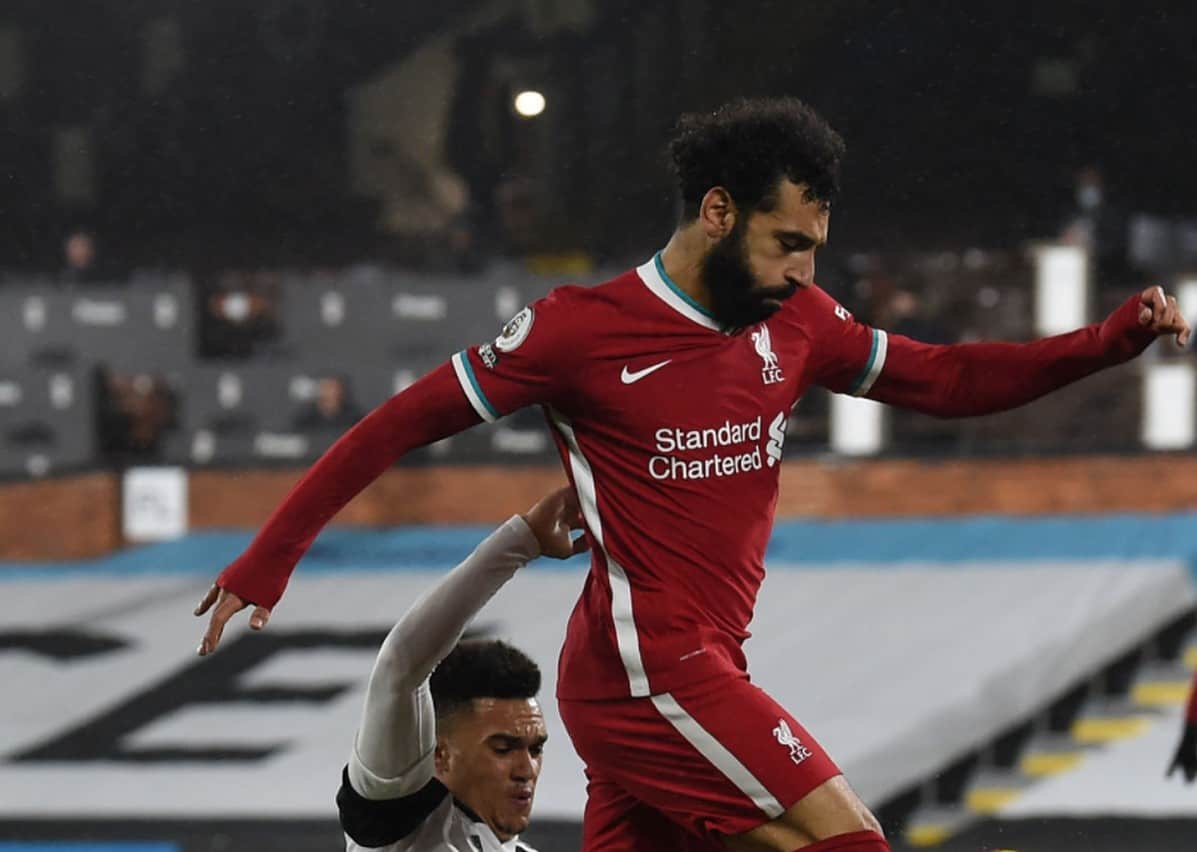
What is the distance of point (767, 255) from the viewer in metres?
2.49

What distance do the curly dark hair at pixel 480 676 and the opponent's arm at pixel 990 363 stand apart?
59cm

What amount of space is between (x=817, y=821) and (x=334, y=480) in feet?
2.39

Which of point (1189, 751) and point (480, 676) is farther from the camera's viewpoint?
point (1189, 751)

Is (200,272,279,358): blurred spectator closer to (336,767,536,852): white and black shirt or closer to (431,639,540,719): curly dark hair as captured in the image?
(431,639,540,719): curly dark hair

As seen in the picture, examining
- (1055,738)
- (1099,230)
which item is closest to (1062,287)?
(1099,230)

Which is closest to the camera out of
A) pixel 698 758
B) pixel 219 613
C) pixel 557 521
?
pixel 219 613

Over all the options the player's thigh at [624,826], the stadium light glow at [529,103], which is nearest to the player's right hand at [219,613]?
the player's thigh at [624,826]

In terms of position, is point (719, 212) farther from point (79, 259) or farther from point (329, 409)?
point (79, 259)

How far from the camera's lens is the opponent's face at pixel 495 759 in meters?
2.71

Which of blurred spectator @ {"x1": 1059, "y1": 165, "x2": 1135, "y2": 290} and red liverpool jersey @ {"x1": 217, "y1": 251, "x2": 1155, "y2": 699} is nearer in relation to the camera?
red liverpool jersey @ {"x1": 217, "y1": 251, "x2": 1155, "y2": 699}

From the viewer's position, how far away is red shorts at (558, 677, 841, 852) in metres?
2.43

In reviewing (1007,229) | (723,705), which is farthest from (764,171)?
(1007,229)

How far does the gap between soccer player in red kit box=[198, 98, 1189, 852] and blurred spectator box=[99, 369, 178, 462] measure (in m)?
5.20

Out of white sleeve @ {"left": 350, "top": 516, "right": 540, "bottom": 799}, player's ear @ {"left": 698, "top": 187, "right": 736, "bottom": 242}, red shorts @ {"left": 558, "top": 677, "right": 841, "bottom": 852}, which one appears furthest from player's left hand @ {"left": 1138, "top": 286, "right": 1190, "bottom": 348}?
white sleeve @ {"left": 350, "top": 516, "right": 540, "bottom": 799}
